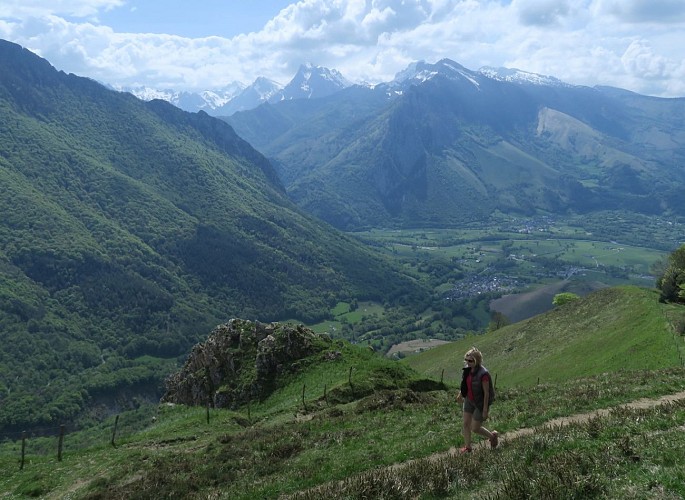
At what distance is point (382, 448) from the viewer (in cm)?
2169

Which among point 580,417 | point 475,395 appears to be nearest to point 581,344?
point 580,417

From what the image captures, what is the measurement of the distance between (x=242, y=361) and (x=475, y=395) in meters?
37.6

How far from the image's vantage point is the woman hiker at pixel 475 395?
17.5 m

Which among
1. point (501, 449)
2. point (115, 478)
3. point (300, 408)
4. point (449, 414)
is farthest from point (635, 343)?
point (115, 478)

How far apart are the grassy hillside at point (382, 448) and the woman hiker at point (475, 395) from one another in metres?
1.20

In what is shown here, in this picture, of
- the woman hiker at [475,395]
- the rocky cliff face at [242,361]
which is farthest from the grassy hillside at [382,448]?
the rocky cliff face at [242,361]

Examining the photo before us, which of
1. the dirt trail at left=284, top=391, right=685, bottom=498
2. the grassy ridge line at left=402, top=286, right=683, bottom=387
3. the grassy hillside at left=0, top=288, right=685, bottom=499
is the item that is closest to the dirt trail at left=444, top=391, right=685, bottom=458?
the dirt trail at left=284, top=391, right=685, bottom=498

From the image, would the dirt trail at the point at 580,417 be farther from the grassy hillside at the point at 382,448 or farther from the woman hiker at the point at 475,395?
the woman hiker at the point at 475,395

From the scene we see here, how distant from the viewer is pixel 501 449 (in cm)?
1692

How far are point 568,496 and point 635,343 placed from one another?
4170cm

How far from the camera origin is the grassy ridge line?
44.6m

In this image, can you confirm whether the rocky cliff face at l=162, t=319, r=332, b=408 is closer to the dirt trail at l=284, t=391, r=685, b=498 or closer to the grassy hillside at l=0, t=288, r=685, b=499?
the grassy hillside at l=0, t=288, r=685, b=499

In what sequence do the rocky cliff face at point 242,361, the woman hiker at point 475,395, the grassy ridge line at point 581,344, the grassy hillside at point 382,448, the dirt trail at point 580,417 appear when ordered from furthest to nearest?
the rocky cliff face at point 242,361, the grassy ridge line at point 581,344, the dirt trail at point 580,417, the woman hiker at point 475,395, the grassy hillside at point 382,448

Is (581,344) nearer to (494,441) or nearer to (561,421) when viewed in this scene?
(561,421)
